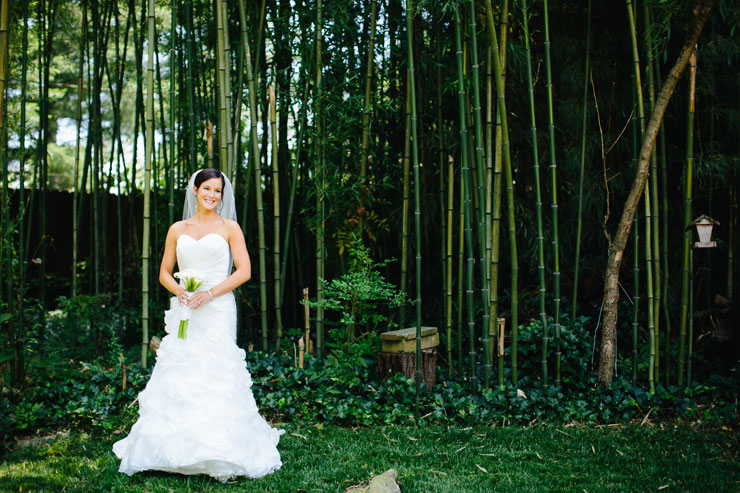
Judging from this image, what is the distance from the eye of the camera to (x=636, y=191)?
118 inches

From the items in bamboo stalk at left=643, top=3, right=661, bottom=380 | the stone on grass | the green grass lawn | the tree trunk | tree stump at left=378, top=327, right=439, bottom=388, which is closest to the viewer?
the stone on grass

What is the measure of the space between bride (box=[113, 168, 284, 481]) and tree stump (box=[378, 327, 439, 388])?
85 centimetres

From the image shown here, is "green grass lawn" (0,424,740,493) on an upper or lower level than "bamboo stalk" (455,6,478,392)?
lower

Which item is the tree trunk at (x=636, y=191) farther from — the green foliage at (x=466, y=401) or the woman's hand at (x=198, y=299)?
the woman's hand at (x=198, y=299)

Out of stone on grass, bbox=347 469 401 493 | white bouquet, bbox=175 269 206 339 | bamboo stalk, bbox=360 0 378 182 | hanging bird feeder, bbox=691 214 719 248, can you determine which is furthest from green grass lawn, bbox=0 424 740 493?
bamboo stalk, bbox=360 0 378 182

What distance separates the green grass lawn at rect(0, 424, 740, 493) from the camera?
7.24 feet

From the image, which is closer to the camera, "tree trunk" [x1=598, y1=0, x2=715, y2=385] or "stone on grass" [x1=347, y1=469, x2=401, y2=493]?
"stone on grass" [x1=347, y1=469, x2=401, y2=493]

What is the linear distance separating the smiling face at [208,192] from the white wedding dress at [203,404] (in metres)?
0.14

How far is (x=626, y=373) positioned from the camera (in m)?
3.34

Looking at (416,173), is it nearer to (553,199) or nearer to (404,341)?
(553,199)

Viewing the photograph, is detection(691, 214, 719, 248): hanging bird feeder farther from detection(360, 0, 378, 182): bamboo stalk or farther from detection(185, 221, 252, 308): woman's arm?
detection(185, 221, 252, 308): woman's arm

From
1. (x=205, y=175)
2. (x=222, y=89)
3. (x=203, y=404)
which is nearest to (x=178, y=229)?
(x=205, y=175)

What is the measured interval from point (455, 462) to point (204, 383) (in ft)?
3.49

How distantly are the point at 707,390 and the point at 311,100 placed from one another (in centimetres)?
273
